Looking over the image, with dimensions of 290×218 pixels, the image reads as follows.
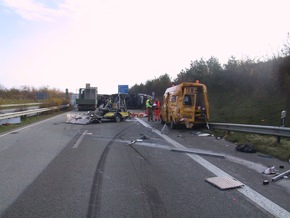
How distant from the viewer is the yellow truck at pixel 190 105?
52.2 feet

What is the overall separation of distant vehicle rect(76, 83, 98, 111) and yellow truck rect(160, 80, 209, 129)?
24.2 m

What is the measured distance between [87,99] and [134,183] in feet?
114

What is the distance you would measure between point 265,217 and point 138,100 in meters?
40.2

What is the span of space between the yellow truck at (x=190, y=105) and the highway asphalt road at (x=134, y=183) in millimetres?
5628

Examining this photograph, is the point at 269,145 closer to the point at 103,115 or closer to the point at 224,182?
the point at 224,182

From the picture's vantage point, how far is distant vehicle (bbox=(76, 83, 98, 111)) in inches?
1563

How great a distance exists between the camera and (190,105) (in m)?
16.1

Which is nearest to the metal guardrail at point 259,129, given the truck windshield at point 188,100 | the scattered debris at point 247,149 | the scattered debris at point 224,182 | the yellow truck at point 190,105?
the scattered debris at point 247,149

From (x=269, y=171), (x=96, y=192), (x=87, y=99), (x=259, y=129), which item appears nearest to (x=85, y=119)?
(x=259, y=129)

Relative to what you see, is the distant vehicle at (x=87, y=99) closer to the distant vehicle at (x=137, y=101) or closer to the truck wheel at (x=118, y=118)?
the distant vehicle at (x=137, y=101)

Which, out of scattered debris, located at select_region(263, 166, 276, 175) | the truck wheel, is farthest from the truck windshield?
scattered debris, located at select_region(263, 166, 276, 175)

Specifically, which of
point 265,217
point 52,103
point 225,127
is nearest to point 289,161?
point 265,217

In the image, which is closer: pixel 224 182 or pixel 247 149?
pixel 224 182

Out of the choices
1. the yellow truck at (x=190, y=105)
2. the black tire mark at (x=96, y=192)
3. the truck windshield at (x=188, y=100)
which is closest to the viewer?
the black tire mark at (x=96, y=192)
